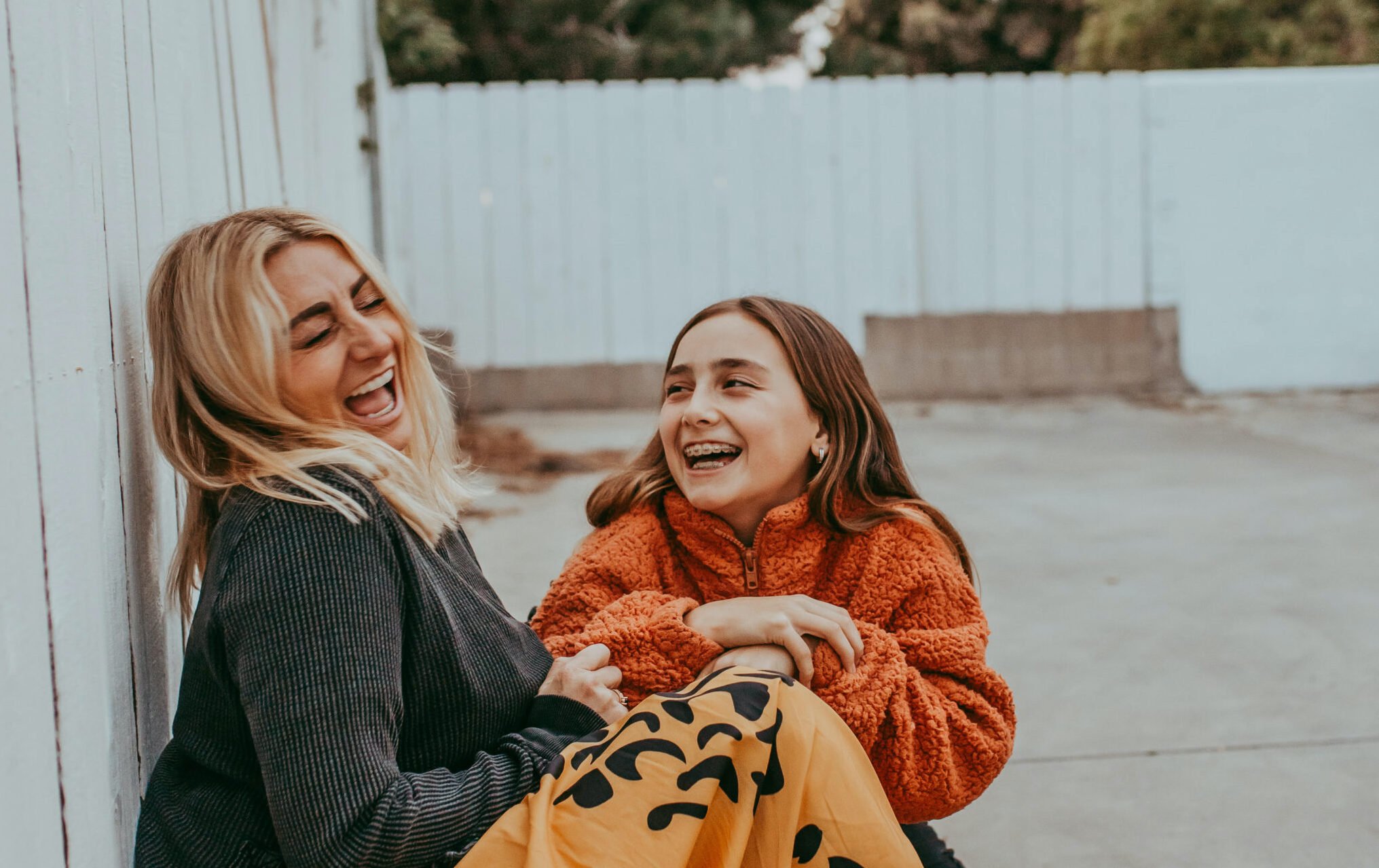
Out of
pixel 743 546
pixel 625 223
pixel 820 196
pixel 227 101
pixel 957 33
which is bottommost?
pixel 743 546

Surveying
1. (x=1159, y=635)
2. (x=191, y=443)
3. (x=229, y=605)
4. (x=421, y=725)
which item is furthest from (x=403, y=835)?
(x=1159, y=635)

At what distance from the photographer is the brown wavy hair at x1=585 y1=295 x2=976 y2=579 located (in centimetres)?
176

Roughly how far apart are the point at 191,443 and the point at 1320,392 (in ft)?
25.2

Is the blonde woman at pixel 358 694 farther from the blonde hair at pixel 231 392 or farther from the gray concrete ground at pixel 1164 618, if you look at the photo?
the gray concrete ground at pixel 1164 618

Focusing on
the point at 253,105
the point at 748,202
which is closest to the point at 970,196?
the point at 748,202

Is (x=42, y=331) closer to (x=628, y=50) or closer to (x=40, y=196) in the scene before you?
(x=40, y=196)

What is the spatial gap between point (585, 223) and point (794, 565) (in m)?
5.80

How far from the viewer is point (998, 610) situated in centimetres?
353

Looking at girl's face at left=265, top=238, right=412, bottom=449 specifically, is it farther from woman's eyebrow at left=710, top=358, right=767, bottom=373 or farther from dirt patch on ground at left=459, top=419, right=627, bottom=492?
dirt patch on ground at left=459, top=419, right=627, bottom=492

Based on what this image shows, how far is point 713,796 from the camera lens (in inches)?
47.5

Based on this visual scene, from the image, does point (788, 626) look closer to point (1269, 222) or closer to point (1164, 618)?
point (1164, 618)

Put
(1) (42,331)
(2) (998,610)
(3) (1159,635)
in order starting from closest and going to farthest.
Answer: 1. (1) (42,331)
2. (3) (1159,635)
3. (2) (998,610)

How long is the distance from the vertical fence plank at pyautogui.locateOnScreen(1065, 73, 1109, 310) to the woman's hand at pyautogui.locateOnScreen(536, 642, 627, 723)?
6577 millimetres

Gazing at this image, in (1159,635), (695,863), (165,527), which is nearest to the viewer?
(695,863)
